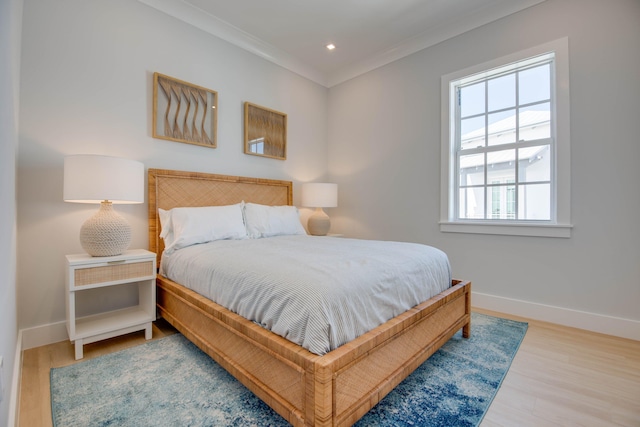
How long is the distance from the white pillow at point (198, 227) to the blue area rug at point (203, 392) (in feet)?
2.57

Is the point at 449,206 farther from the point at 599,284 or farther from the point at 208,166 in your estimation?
the point at 208,166

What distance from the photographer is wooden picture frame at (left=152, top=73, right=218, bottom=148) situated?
270 cm

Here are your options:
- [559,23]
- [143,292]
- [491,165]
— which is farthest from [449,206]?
[143,292]

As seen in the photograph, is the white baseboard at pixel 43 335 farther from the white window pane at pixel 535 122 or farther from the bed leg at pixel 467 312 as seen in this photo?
the white window pane at pixel 535 122

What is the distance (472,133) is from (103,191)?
3.28 metres

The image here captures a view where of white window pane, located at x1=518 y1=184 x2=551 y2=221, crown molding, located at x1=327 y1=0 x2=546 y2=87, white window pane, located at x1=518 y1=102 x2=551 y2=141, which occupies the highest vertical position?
crown molding, located at x1=327 y1=0 x2=546 y2=87

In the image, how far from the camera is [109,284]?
202 centimetres

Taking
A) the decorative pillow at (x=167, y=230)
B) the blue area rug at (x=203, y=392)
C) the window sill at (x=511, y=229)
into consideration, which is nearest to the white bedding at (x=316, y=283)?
the decorative pillow at (x=167, y=230)

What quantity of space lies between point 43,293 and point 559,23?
4.58m

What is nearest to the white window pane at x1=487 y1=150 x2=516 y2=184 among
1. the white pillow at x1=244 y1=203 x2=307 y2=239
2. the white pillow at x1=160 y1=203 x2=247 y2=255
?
the white pillow at x1=244 y1=203 x2=307 y2=239

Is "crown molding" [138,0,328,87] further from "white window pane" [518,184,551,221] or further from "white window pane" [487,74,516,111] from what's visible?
"white window pane" [518,184,551,221]

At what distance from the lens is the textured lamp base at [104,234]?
2.01 meters

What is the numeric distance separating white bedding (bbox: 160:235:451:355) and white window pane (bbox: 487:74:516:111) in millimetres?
1803

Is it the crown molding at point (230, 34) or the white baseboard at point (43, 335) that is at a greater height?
the crown molding at point (230, 34)
